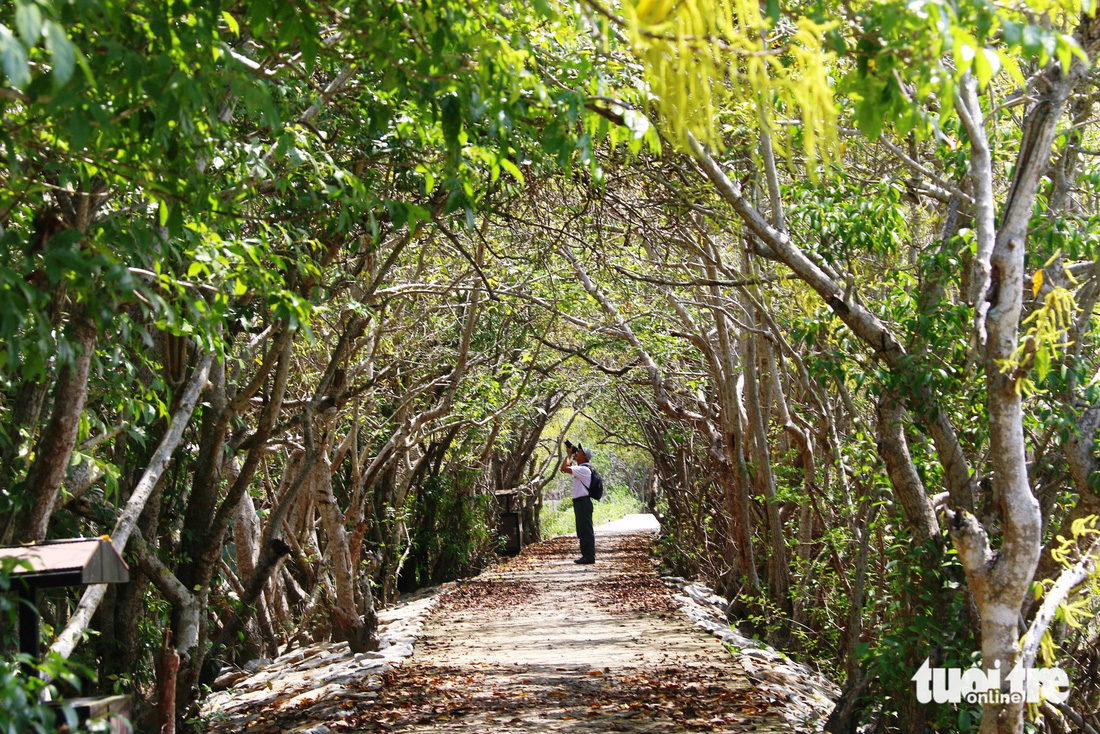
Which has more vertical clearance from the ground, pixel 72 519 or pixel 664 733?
pixel 72 519

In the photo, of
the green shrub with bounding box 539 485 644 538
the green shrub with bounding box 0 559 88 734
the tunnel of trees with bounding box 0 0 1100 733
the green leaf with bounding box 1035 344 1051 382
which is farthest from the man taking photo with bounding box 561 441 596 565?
the green shrub with bounding box 0 559 88 734

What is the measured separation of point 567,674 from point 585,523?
34.4 ft

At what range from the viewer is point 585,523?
1908cm

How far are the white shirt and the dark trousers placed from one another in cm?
17

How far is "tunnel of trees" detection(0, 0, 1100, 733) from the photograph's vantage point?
3.05 metres

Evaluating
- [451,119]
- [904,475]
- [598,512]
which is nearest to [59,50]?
[451,119]

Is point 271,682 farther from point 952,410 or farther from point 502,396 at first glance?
point 502,396

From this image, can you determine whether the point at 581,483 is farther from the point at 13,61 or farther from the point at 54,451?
the point at 13,61

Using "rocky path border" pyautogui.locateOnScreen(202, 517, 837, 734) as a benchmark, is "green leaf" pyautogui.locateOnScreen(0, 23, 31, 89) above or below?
above

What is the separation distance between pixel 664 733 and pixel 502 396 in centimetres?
896

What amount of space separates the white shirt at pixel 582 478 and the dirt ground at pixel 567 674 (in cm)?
305

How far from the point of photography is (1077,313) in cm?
571

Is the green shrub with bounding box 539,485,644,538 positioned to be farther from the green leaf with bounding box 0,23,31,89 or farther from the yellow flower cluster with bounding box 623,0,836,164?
the green leaf with bounding box 0,23,31,89

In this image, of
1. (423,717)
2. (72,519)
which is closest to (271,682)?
(423,717)
